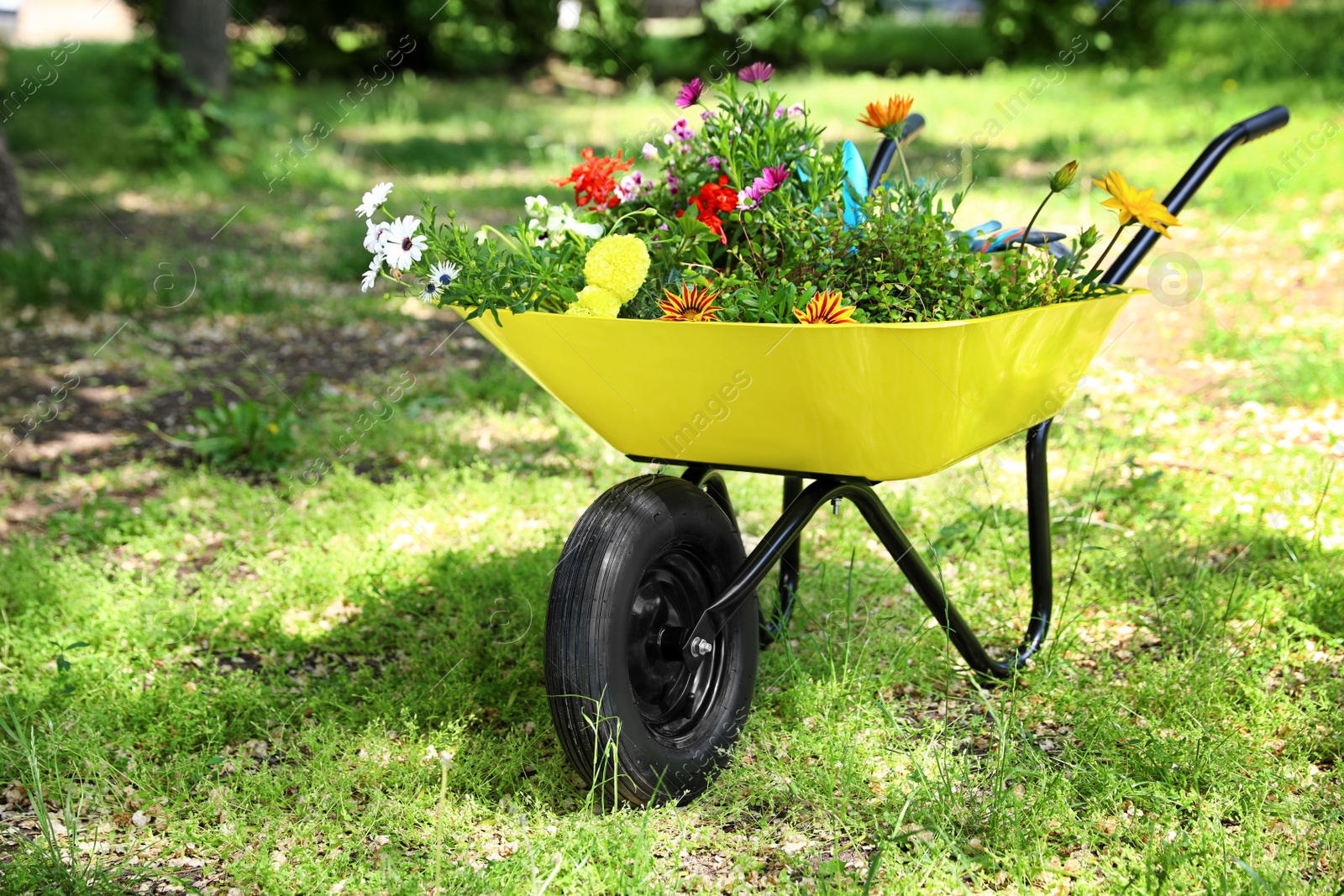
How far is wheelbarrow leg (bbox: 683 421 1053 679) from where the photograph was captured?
81.5 inches

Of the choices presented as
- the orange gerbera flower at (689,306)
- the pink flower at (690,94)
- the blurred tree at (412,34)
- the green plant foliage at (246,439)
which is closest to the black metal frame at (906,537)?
the orange gerbera flower at (689,306)

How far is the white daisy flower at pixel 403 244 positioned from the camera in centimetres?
190

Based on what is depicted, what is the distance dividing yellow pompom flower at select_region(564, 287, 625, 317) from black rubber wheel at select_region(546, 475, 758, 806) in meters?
0.32

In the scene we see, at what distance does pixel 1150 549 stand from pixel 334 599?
232 centimetres

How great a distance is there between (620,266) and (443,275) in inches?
12.4

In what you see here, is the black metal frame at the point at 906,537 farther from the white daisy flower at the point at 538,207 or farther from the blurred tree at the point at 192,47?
the blurred tree at the point at 192,47

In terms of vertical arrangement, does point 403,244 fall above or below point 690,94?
below

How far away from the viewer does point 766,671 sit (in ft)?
8.55

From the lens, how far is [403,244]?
1.93 m

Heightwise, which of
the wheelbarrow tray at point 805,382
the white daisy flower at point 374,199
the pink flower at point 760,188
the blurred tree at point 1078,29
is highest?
the blurred tree at point 1078,29

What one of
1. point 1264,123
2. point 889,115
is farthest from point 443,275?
point 1264,123

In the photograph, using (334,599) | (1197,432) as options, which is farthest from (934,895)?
(1197,432)

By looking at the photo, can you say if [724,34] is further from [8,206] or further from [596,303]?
[596,303]

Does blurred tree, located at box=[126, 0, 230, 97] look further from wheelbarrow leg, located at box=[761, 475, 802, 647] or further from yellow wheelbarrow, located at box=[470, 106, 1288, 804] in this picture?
yellow wheelbarrow, located at box=[470, 106, 1288, 804]
